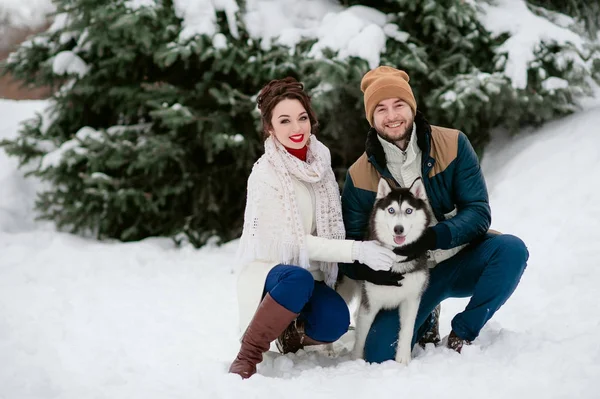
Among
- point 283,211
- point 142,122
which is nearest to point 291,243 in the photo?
point 283,211

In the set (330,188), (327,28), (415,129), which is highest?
(327,28)

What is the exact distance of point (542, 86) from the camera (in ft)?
14.4

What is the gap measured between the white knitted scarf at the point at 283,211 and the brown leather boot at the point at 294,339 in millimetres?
393

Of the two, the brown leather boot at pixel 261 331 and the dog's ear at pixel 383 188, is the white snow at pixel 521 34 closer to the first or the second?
the dog's ear at pixel 383 188

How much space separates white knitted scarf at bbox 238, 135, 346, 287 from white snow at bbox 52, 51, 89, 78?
11.0 feet

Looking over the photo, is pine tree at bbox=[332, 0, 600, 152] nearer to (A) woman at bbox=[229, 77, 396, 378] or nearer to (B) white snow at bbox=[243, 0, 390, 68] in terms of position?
(B) white snow at bbox=[243, 0, 390, 68]

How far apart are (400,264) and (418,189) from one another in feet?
1.19

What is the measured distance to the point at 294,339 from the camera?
9.09 ft

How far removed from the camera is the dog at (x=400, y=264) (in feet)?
7.95

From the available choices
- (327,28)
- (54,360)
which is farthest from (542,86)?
(54,360)

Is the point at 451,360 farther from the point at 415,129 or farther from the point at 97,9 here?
the point at 97,9

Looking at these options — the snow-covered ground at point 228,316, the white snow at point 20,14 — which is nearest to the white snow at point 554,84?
the snow-covered ground at point 228,316

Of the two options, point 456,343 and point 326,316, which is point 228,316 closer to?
point 326,316

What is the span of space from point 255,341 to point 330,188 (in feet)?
2.72
